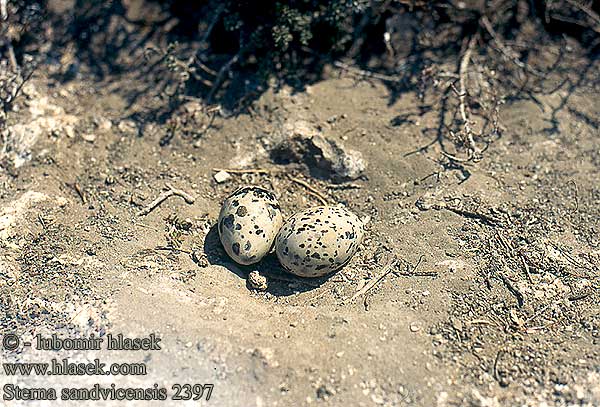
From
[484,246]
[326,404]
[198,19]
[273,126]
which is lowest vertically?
[326,404]

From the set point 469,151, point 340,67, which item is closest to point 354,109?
point 340,67

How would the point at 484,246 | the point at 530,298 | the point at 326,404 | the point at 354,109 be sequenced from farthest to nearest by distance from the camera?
the point at 354,109 < the point at 484,246 < the point at 530,298 < the point at 326,404

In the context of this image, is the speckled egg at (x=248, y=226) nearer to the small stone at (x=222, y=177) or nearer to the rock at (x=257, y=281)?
the rock at (x=257, y=281)

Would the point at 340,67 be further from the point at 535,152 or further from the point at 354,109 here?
the point at 535,152

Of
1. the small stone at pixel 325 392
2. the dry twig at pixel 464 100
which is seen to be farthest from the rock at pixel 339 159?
the small stone at pixel 325 392

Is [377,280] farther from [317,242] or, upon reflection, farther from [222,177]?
[222,177]

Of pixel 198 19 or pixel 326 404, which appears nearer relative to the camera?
pixel 326 404

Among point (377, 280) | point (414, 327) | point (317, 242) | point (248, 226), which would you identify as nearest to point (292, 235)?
point (317, 242)
